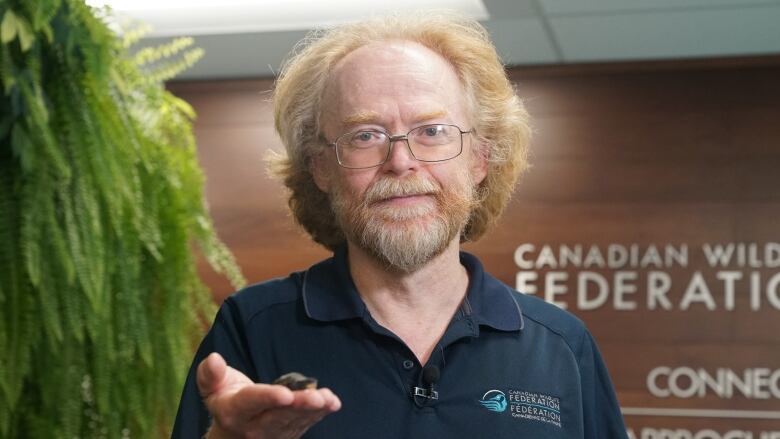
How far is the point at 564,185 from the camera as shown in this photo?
4.07 m

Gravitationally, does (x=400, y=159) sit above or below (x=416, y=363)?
above

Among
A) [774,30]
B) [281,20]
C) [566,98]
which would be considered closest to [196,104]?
[281,20]

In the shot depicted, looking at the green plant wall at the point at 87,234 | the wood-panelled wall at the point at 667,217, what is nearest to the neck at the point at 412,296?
the green plant wall at the point at 87,234

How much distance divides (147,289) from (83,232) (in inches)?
11.4

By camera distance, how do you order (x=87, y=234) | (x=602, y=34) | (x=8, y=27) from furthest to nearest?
1. (x=602, y=34)
2. (x=87, y=234)
3. (x=8, y=27)

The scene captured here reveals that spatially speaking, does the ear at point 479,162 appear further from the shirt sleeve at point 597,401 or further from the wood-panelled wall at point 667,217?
the wood-panelled wall at point 667,217

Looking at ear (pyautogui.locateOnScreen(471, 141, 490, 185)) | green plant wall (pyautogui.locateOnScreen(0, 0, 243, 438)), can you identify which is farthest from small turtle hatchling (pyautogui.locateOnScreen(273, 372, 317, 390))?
green plant wall (pyautogui.locateOnScreen(0, 0, 243, 438))

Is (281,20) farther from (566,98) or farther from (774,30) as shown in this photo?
(774,30)

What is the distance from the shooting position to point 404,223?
147 cm

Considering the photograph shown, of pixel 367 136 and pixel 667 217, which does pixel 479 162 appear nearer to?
pixel 367 136

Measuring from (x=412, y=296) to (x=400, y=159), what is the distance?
0.20 metres

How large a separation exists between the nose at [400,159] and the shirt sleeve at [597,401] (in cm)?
37

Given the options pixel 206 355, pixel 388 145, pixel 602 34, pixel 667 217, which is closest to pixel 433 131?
pixel 388 145

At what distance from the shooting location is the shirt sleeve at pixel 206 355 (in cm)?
138
